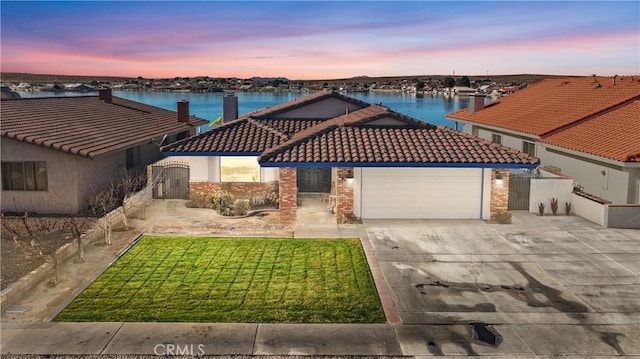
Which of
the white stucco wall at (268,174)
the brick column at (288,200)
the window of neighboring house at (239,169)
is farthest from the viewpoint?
the white stucco wall at (268,174)

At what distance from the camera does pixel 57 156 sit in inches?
816

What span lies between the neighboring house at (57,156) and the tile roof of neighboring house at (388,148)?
23.8ft

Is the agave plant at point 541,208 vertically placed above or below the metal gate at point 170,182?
below

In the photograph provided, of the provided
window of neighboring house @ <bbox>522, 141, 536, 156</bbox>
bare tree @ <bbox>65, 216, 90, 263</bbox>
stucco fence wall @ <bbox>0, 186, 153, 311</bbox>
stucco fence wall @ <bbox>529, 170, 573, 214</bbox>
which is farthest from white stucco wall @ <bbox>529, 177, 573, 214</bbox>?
bare tree @ <bbox>65, 216, 90, 263</bbox>

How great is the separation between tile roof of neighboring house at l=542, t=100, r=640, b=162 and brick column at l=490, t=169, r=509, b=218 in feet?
13.6

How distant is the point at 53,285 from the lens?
43.6 feet

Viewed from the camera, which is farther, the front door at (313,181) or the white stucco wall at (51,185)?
the front door at (313,181)

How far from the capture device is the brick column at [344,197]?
2045 cm

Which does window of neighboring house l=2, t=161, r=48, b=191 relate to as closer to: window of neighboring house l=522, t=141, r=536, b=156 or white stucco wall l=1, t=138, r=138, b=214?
white stucco wall l=1, t=138, r=138, b=214

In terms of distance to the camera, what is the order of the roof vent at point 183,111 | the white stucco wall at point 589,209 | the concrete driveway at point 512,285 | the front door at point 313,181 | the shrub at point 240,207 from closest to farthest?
the concrete driveway at point 512,285
the white stucco wall at point 589,209
the shrub at point 240,207
the front door at point 313,181
the roof vent at point 183,111

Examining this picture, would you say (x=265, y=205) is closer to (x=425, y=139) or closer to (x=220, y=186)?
(x=220, y=186)

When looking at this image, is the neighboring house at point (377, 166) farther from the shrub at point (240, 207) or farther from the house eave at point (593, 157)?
the house eave at point (593, 157)

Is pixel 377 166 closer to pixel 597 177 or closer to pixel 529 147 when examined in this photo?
pixel 597 177

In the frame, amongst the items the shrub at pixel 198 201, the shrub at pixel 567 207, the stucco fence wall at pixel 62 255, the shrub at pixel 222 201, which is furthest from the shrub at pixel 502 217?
the stucco fence wall at pixel 62 255
